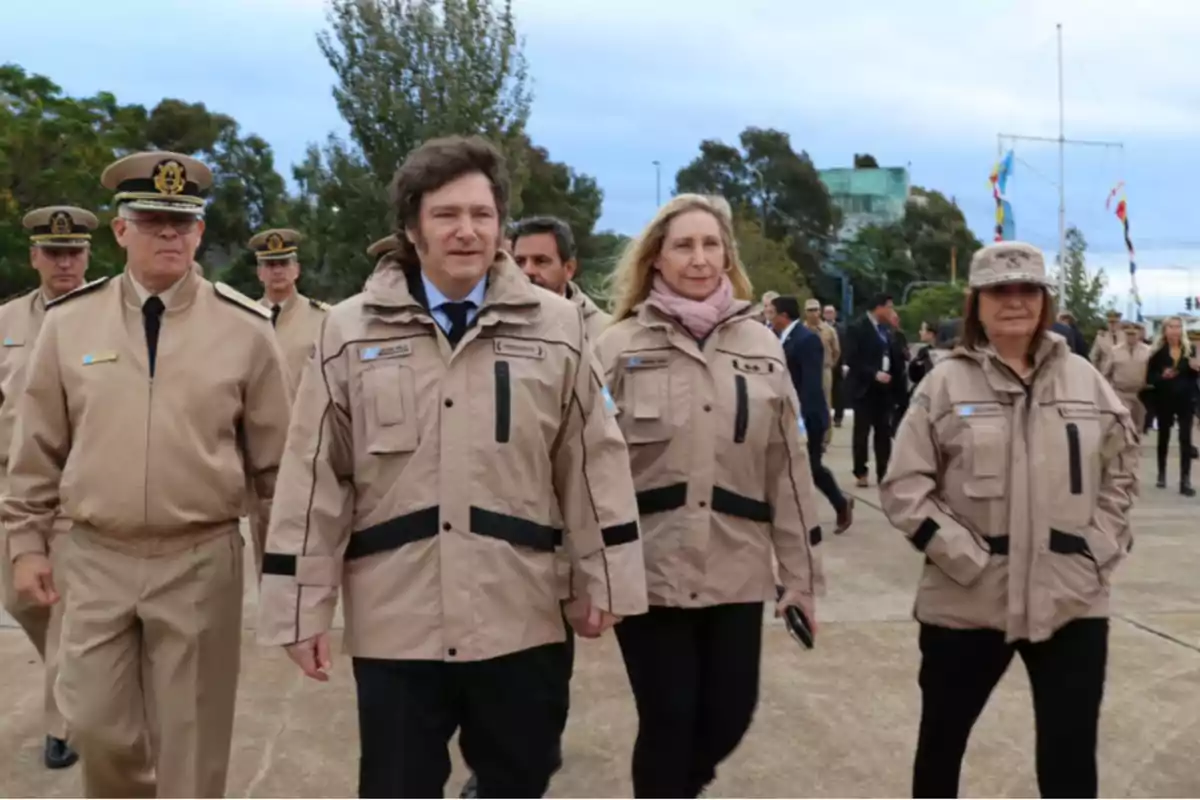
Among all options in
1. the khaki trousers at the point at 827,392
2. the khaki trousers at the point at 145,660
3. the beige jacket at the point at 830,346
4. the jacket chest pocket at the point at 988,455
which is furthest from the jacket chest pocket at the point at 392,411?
the beige jacket at the point at 830,346

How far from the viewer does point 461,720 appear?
2.96m

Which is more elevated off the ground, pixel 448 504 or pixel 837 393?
pixel 448 504

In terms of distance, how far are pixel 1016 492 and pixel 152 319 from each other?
2.52 m

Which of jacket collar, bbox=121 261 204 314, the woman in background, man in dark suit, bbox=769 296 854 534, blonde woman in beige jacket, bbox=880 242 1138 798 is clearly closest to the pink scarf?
blonde woman in beige jacket, bbox=880 242 1138 798

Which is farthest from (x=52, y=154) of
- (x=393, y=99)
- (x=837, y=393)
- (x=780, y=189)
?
(x=780, y=189)

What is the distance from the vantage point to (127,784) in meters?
3.61

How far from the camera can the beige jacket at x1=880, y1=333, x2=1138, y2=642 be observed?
344 cm

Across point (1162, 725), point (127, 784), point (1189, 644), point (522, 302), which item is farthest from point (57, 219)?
point (1189, 644)

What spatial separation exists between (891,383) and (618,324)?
338 inches

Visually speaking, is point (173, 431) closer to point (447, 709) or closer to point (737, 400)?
point (447, 709)

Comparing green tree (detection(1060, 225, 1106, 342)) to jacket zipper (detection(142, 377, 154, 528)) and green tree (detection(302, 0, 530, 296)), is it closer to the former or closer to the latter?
green tree (detection(302, 0, 530, 296))

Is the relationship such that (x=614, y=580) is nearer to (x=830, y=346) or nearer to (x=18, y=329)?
(x=18, y=329)

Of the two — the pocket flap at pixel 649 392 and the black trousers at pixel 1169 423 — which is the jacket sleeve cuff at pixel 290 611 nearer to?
the pocket flap at pixel 649 392

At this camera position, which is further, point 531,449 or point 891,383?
point 891,383
